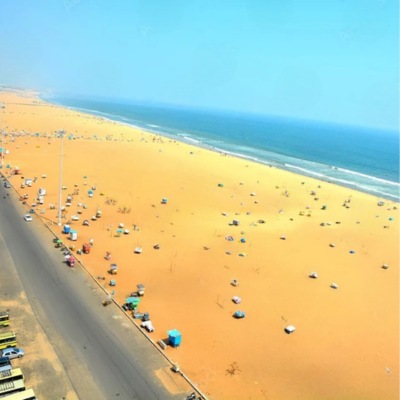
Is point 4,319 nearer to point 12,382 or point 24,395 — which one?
point 12,382

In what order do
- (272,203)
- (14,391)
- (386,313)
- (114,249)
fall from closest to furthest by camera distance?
(14,391) < (386,313) < (114,249) < (272,203)

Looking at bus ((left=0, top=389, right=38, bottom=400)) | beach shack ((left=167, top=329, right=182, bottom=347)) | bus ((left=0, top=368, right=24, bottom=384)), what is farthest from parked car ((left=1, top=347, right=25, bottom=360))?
beach shack ((left=167, top=329, right=182, bottom=347))

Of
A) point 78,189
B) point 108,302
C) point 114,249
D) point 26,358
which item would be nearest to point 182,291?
point 108,302

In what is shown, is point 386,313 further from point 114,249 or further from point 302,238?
point 114,249

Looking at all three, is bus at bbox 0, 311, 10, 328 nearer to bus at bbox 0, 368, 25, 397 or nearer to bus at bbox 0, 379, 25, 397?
bus at bbox 0, 368, 25, 397

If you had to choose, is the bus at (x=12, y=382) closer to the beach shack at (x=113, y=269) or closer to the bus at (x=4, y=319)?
the bus at (x=4, y=319)

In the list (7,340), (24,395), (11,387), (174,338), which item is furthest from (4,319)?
(174,338)
